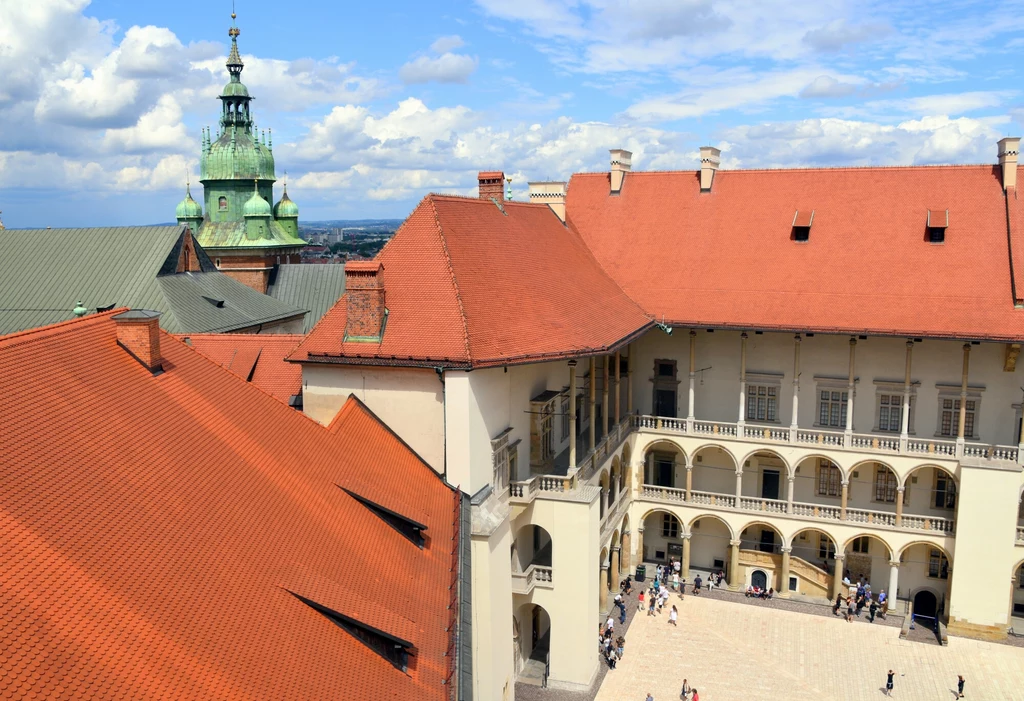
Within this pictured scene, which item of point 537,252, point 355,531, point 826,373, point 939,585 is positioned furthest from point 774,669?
point 355,531

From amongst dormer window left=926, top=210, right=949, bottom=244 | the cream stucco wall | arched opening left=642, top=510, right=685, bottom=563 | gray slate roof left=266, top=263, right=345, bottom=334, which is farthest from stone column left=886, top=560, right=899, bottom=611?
gray slate roof left=266, top=263, right=345, bottom=334

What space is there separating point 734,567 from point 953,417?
11155 millimetres

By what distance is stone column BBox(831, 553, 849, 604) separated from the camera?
36938 millimetres

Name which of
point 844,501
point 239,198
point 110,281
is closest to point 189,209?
point 239,198

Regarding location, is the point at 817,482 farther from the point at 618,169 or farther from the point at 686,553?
the point at 618,169

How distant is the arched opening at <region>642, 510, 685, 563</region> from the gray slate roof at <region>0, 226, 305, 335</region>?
Answer: 2198cm

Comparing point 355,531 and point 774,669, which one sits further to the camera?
point 774,669

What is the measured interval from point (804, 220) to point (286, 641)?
3245cm

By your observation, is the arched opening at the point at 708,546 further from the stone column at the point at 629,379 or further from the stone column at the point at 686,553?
the stone column at the point at 629,379

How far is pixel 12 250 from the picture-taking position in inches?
1752

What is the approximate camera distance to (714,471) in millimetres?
40719

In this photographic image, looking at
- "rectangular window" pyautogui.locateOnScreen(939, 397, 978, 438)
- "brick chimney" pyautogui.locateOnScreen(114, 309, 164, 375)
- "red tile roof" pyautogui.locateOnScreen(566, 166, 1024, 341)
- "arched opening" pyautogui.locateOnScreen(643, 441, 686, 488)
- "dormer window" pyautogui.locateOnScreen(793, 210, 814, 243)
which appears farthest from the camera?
"arched opening" pyautogui.locateOnScreen(643, 441, 686, 488)

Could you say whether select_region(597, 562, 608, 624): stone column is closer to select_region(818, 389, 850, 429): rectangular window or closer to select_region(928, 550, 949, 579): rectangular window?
select_region(818, 389, 850, 429): rectangular window

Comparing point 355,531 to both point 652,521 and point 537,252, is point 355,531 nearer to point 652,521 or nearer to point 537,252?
point 537,252
